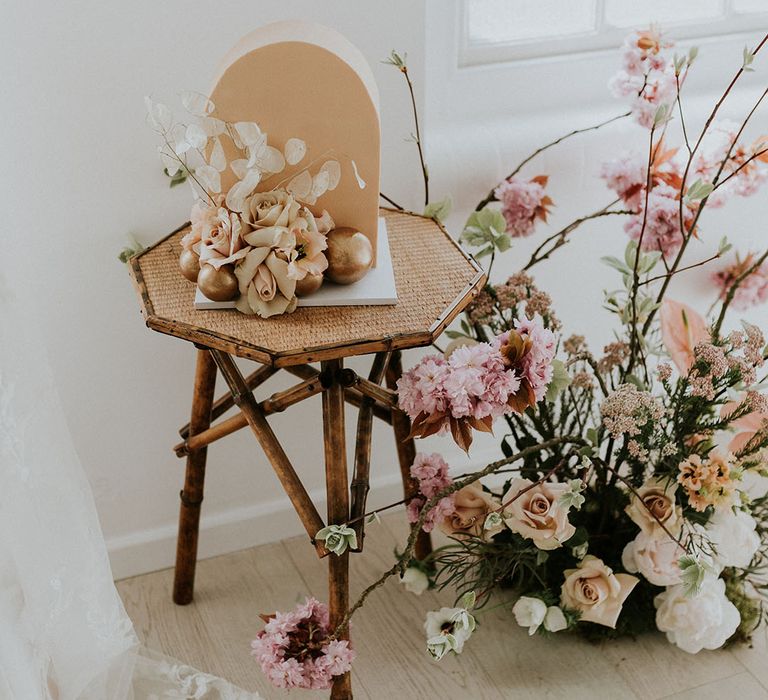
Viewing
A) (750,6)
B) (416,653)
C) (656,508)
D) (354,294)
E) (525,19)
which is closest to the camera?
(354,294)

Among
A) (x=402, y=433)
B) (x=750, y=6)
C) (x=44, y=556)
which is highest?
(x=750, y=6)

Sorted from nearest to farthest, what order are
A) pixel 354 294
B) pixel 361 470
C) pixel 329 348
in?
1. pixel 329 348
2. pixel 354 294
3. pixel 361 470

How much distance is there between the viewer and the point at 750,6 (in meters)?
1.81

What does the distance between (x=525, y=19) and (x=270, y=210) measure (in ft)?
2.75

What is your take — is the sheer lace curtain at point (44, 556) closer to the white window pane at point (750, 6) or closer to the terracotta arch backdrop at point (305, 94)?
the terracotta arch backdrop at point (305, 94)

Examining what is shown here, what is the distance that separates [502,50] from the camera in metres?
1.68

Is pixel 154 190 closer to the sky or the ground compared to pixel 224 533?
closer to the sky

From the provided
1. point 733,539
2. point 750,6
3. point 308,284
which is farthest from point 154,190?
point 750,6

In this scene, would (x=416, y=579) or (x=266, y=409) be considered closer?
(x=266, y=409)

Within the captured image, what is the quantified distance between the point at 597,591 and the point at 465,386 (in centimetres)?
49

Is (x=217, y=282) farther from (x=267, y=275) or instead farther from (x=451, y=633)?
(x=451, y=633)

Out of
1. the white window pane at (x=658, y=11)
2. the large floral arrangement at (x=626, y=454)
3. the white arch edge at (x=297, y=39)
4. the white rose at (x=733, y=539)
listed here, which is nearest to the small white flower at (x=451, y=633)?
the large floral arrangement at (x=626, y=454)

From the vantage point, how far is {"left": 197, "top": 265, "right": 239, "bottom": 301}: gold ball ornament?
108 cm

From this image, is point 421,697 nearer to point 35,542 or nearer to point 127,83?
point 35,542
